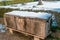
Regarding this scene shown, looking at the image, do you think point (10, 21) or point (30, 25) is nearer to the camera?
point (30, 25)

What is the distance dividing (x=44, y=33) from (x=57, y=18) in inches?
53.6

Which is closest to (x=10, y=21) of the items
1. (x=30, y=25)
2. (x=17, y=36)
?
(x=17, y=36)

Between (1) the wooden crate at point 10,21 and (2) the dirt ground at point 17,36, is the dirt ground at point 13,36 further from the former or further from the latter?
(1) the wooden crate at point 10,21

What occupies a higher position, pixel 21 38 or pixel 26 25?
pixel 26 25

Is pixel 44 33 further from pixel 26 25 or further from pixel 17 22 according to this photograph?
pixel 17 22

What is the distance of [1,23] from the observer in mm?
7086

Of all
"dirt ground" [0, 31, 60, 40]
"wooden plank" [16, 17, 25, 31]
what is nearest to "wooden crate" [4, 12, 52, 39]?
"wooden plank" [16, 17, 25, 31]

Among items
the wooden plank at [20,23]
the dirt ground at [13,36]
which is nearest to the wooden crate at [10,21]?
the wooden plank at [20,23]

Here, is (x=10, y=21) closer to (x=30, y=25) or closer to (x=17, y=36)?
(x=17, y=36)

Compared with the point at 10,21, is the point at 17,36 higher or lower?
lower

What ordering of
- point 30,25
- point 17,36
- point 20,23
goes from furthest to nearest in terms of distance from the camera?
point 17,36 < point 20,23 < point 30,25

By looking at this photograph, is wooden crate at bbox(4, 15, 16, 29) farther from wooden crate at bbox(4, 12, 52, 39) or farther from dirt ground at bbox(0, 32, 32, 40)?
dirt ground at bbox(0, 32, 32, 40)

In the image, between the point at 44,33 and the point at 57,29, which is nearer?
the point at 44,33

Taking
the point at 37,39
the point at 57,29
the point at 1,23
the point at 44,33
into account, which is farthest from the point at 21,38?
the point at 1,23
